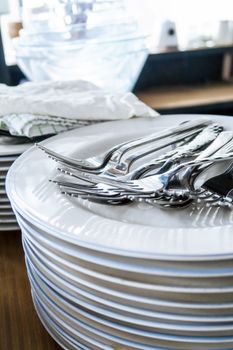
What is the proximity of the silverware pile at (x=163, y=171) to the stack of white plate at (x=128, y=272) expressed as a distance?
13 mm

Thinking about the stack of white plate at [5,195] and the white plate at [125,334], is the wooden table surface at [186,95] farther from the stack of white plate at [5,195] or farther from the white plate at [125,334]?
the white plate at [125,334]

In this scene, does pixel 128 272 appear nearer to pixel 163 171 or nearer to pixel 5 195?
pixel 163 171

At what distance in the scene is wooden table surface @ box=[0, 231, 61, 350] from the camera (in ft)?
1.23

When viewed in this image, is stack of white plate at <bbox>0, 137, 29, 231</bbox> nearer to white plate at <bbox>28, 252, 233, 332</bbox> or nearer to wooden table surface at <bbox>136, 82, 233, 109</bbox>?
white plate at <bbox>28, 252, 233, 332</bbox>

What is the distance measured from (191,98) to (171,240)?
89cm

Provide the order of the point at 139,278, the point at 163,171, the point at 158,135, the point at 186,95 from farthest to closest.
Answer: the point at 186,95, the point at 158,135, the point at 163,171, the point at 139,278

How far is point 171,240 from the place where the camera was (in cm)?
27

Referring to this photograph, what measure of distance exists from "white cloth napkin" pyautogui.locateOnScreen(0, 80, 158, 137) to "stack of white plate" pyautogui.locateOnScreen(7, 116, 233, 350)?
8.6 inches

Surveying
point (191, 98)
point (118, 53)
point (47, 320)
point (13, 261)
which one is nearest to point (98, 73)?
point (118, 53)

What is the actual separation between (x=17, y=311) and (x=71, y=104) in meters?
0.32

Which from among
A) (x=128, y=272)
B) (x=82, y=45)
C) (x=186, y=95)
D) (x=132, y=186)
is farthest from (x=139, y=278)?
(x=186, y=95)

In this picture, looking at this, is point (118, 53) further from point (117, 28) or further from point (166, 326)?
point (166, 326)

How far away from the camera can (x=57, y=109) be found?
0.58 meters

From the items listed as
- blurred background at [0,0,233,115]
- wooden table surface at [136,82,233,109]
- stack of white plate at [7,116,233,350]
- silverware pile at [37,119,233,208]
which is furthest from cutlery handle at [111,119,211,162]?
wooden table surface at [136,82,233,109]
